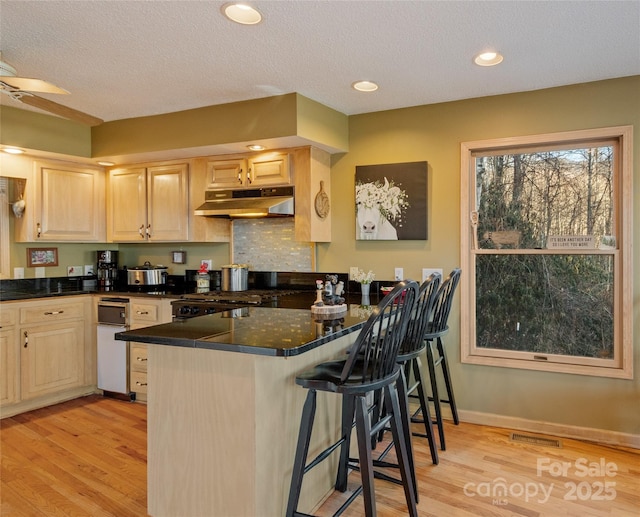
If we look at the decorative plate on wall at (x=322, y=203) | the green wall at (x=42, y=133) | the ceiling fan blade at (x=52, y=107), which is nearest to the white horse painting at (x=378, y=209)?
the decorative plate on wall at (x=322, y=203)

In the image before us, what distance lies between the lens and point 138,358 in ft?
13.1

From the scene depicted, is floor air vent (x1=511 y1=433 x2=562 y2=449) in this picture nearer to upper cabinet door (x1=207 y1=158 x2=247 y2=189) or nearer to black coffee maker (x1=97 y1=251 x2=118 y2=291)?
upper cabinet door (x1=207 y1=158 x2=247 y2=189)

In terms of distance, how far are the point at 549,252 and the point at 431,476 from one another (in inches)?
68.3

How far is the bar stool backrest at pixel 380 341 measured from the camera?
6.06 feet

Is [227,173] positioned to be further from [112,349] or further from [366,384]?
[366,384]

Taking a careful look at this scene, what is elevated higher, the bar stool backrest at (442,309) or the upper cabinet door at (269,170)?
the upper cabinet door at (269,170)

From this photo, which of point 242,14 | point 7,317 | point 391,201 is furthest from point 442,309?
point 7,317

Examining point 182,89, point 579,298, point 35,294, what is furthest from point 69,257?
point 579,298

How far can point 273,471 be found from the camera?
2.03m

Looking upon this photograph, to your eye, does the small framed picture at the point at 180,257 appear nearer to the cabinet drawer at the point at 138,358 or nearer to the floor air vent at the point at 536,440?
the cabinet drawer at the point at 138,358

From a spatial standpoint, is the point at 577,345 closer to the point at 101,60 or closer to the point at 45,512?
the point at 45,512

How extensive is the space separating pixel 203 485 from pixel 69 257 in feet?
10.9

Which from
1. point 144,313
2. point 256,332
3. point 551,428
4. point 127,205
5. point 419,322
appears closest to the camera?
point 256,332

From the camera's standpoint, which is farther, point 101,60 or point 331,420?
point 101,60
